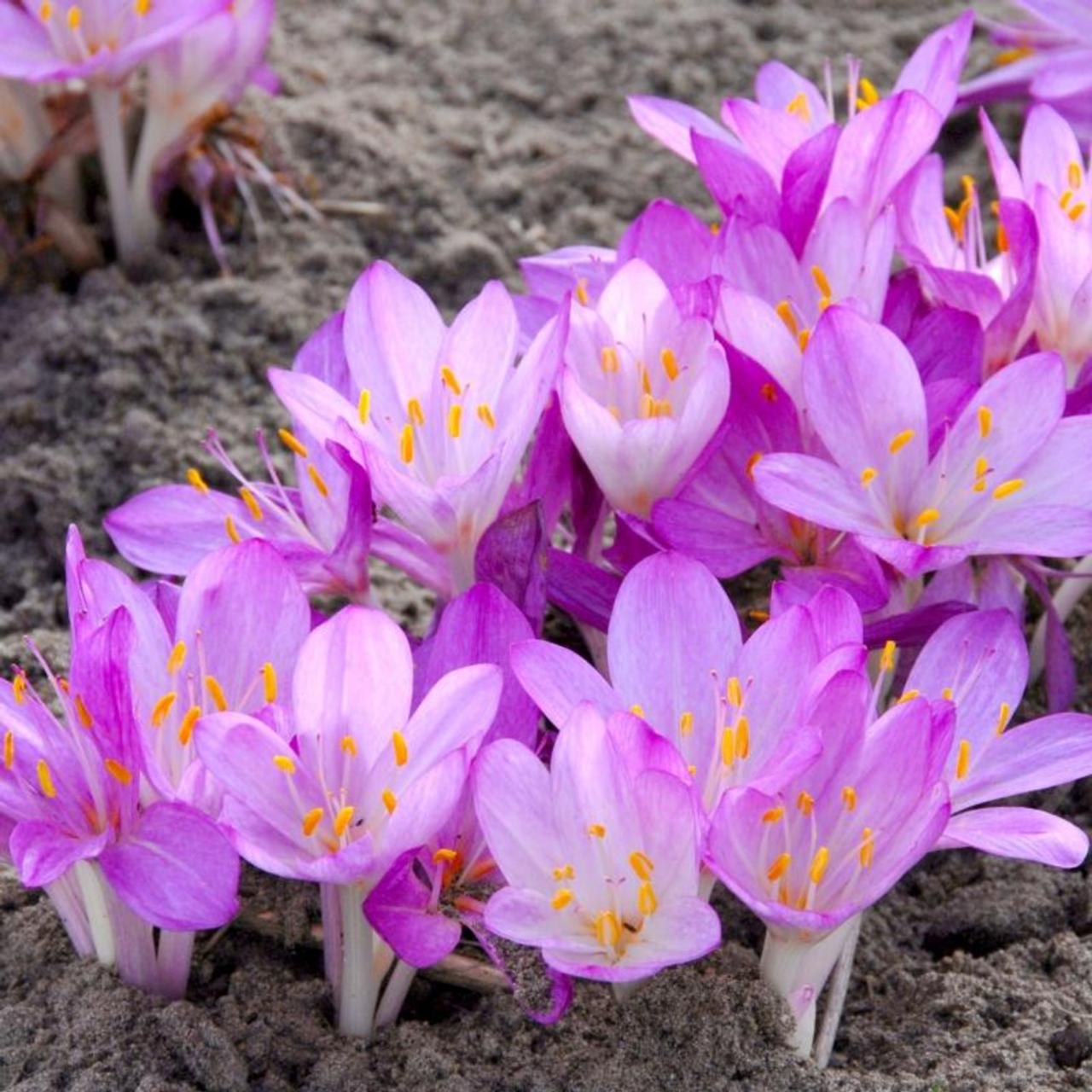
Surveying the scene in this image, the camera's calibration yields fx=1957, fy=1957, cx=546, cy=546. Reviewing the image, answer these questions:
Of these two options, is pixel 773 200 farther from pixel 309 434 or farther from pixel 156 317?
pixel 156 317

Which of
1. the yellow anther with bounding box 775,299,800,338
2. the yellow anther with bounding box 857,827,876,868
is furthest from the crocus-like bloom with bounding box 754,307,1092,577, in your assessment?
the yellow anther with bounding box 857,827,876,868

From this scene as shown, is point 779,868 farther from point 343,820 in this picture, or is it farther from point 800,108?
point 800,108

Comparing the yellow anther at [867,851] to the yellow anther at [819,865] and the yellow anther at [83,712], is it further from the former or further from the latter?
the yellow anther at [83,712]

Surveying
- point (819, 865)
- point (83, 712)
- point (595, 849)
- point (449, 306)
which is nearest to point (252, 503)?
point (83, 712)

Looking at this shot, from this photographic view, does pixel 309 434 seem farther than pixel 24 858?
Yes

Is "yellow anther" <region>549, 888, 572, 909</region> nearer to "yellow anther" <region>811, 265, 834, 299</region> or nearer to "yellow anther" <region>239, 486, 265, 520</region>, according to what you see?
"yellow anther" <region>239, 486, 265, 520</region>

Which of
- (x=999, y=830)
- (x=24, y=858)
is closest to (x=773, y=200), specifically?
(x=999, y=830)

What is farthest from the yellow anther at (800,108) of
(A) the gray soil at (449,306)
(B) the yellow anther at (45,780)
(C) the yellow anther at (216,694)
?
(B) the yellow anther at (45,780)
